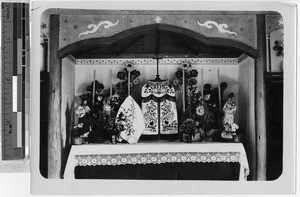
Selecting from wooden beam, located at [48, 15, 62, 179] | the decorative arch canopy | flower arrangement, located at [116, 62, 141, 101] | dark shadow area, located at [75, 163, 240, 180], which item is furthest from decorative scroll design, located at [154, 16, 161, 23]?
dark shadow area, located at [75, 163, 240, 180]

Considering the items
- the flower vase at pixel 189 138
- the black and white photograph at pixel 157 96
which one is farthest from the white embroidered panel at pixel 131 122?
the flower vase at pixel 189 138


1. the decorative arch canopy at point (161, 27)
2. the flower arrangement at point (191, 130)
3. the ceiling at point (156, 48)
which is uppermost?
the decorative arch canopy at point (161, 27)

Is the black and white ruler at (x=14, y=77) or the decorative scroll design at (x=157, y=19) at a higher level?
the decorative scroll design at (x=157, y=19)

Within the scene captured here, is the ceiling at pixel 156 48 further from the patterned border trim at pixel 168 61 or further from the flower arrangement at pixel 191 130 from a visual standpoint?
the flower arrangement at pixel 191 130

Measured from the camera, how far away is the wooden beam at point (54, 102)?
99 cm

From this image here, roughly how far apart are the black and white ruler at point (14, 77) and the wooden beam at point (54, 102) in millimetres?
54

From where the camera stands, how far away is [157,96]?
1.02m

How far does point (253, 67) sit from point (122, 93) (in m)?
0.31

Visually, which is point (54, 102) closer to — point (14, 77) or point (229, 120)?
point (14, 77)

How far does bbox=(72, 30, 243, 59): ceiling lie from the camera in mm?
996

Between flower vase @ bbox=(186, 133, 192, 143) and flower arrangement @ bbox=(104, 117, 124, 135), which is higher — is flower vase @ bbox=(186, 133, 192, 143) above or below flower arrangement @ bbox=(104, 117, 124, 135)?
below

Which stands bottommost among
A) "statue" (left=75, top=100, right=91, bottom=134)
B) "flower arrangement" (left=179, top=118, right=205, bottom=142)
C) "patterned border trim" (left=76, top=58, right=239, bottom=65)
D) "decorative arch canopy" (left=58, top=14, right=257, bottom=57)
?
"flower arrangement" (left=179, top=118, right=205, bottom=142)

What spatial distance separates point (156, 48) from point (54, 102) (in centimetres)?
27

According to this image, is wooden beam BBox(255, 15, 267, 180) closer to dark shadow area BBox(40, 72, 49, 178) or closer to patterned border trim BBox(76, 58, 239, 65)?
patterned border trim BBox(76, 58, 239, 65)
